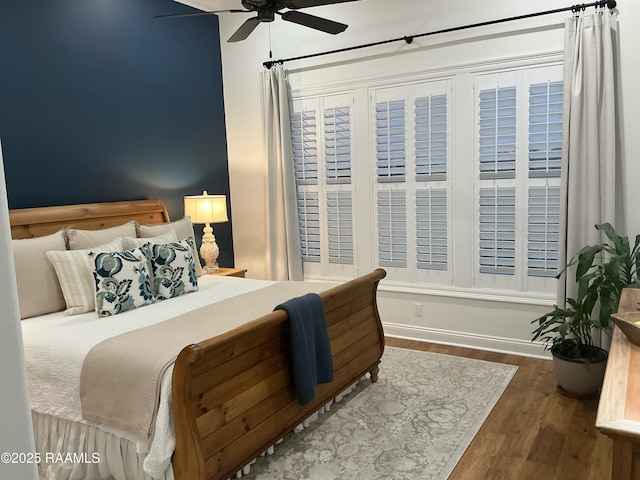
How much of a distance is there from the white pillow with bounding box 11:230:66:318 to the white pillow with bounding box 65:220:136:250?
18 centimetres

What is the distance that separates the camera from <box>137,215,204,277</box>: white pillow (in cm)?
382

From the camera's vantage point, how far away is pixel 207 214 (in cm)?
451

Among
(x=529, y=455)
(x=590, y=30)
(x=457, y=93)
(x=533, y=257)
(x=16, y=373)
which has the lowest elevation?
(x=529, y=455)

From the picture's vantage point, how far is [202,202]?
4504 mm

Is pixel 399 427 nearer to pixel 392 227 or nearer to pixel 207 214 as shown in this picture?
pixel 392 227

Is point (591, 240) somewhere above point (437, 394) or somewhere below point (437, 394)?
above

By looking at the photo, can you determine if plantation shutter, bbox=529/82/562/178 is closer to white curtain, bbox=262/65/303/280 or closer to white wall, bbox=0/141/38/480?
white curtain, bbox=262/65/303/280

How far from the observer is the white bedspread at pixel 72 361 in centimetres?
216

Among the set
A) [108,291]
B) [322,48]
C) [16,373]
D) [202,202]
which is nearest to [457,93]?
[322,48]

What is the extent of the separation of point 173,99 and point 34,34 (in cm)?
131

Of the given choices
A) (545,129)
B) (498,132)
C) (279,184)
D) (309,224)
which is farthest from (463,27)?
(309,224)

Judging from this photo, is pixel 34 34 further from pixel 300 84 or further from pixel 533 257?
pixel 533 257

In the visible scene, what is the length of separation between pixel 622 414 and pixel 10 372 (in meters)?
1.33

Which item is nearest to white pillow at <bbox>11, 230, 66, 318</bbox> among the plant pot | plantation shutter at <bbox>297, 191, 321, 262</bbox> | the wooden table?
plantation shutter at <bbox>297, 191, 321, 262</bbox>
